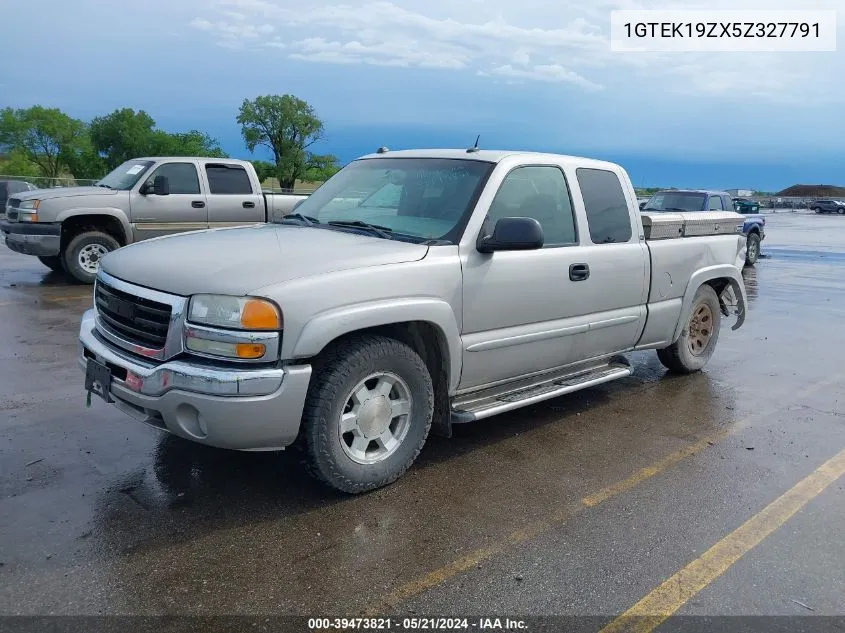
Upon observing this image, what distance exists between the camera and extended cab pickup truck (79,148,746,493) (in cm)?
345

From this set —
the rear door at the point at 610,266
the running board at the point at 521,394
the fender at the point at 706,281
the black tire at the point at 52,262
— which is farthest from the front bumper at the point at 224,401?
the black tire at the point at 52,262

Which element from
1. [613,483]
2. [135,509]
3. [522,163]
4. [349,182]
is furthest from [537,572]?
[349,182]

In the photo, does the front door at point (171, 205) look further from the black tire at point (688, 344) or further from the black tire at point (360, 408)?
the black tire at point (360, 408)

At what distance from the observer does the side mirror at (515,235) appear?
165 inches

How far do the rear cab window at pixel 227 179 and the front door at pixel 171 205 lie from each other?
0.78 feet

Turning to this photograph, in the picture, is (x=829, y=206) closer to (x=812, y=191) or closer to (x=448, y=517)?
(x=812, y=191)

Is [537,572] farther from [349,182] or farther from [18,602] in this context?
[349,182]

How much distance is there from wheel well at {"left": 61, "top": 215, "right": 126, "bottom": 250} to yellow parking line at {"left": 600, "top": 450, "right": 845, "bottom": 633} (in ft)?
33.0

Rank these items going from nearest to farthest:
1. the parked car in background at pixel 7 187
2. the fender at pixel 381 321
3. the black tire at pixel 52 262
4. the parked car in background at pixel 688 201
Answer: the fender at pixel 381 321
the black tire at pixel 52 262
the parked car in background at pixel 688 201
the parked car in background at pixel 7 187

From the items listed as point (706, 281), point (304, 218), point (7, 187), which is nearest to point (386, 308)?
point (304, 218)

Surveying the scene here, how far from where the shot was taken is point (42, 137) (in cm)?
7650

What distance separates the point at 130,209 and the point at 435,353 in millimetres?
8513

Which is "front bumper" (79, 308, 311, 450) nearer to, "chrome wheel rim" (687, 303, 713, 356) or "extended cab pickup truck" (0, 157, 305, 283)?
"chrome wheel rim" (687, 303, 713, 356)

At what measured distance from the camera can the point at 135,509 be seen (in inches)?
146
